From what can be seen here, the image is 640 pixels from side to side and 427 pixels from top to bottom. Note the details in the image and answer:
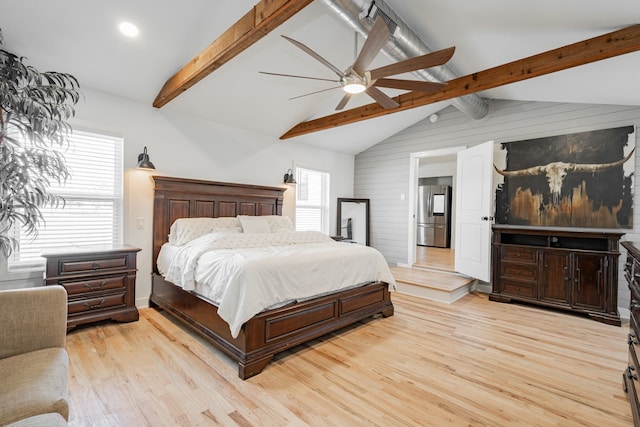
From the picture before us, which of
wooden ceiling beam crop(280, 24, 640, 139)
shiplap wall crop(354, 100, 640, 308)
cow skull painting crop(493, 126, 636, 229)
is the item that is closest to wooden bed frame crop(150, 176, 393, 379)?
wooden ceiling beam crop(280, 24, 640, 139)

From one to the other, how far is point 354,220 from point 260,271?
4.50 meters

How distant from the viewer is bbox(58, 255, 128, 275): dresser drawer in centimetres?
288

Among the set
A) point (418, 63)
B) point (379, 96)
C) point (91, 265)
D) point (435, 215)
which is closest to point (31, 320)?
point (91, 265)

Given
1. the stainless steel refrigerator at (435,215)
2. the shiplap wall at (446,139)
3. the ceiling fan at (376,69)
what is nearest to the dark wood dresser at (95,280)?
the ceiling fan at (376,69)

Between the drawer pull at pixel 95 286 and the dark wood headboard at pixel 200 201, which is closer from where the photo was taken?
the drawer pull at pixel 95 286

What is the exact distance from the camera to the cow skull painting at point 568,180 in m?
3.76

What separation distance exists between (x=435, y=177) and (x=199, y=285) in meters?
8.28

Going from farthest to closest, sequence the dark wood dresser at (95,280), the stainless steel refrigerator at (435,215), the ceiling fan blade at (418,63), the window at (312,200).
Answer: the stainless steel refrigerator at (435,215) < the window at (312,200) < the dark wood dresser at (95,280) < the ceiling fan blade at (418,63)

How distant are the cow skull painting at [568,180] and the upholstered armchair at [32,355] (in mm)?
5295

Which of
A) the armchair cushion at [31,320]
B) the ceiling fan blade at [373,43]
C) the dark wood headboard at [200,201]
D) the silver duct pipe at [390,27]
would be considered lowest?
the armchair cushion at [31,320]

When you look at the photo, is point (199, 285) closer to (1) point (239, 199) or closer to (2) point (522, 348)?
(1) point (239, 199)

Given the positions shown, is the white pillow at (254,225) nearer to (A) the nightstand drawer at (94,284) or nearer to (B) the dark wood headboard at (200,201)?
(B) the dark wood headboard at (200,201)

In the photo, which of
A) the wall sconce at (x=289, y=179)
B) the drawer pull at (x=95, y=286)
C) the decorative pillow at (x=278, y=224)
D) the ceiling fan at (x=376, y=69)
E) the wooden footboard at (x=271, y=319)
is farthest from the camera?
the wall sconce at (x=289, y=179)

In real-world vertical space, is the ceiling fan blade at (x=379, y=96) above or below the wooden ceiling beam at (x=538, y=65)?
below
